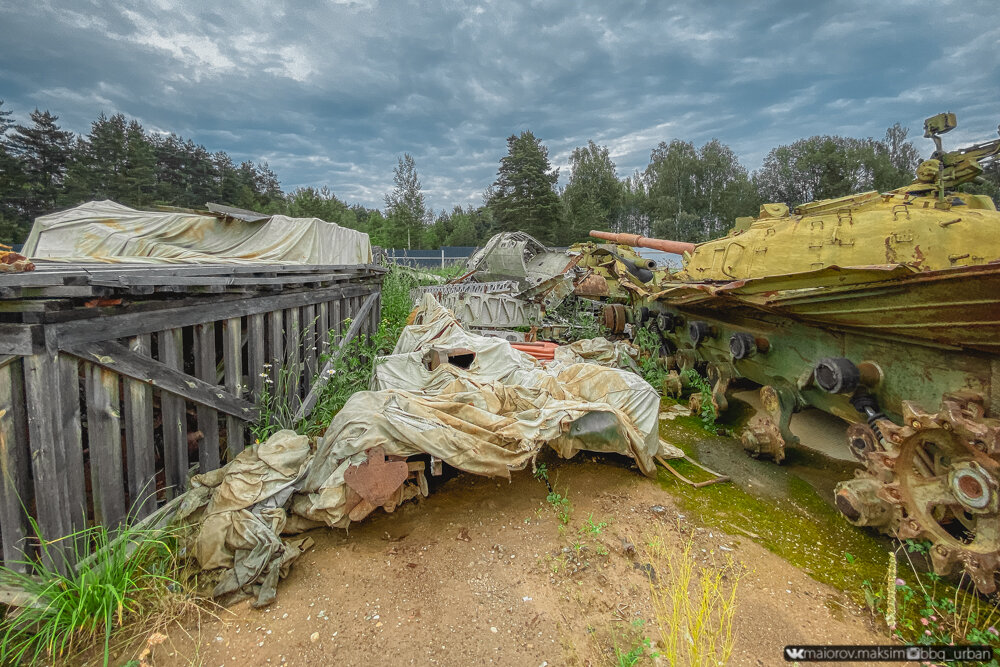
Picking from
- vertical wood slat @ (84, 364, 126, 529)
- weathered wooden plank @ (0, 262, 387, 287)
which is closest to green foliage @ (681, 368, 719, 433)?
weathered wooden plank @ (0, 262, 387, 287)

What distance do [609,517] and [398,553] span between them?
1.46 meters

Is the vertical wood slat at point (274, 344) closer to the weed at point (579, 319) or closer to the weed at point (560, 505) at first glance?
the weed at point (560, 505)

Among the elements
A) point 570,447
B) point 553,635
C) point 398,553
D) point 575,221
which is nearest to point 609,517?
point 570,447

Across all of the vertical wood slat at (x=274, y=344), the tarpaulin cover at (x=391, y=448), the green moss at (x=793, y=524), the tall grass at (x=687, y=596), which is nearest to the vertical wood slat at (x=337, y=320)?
the vertical wood slat at (x=274, y=344)

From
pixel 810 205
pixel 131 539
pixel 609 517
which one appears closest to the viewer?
pixel 131 539

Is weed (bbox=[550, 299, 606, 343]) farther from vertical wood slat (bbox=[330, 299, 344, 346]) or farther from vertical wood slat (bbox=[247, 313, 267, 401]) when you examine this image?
vertical wood slat (bbox=[247, 313, 267, 401])

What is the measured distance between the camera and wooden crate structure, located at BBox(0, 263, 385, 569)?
1.97 m

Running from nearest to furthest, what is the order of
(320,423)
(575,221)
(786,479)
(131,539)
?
(131,539) < (786,479) < (320,423) < (575,221)

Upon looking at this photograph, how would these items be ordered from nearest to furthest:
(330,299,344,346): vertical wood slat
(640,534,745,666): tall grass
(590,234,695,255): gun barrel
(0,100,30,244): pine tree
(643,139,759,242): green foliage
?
(640,534,745,666): tall grass, (330,299,344,346): vertical wood slat, (590,234,695,255): gun barrel, (0,100,30,244): pine tree, (643,139,759,242): green foliage

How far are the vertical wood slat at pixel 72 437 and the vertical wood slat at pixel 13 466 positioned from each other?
0.14m

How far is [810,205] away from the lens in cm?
441

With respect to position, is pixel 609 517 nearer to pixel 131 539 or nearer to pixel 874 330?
pixel 874 330

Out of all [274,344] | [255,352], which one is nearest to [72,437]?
[255,352]

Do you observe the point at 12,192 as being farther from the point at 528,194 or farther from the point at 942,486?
the point at 942,486
